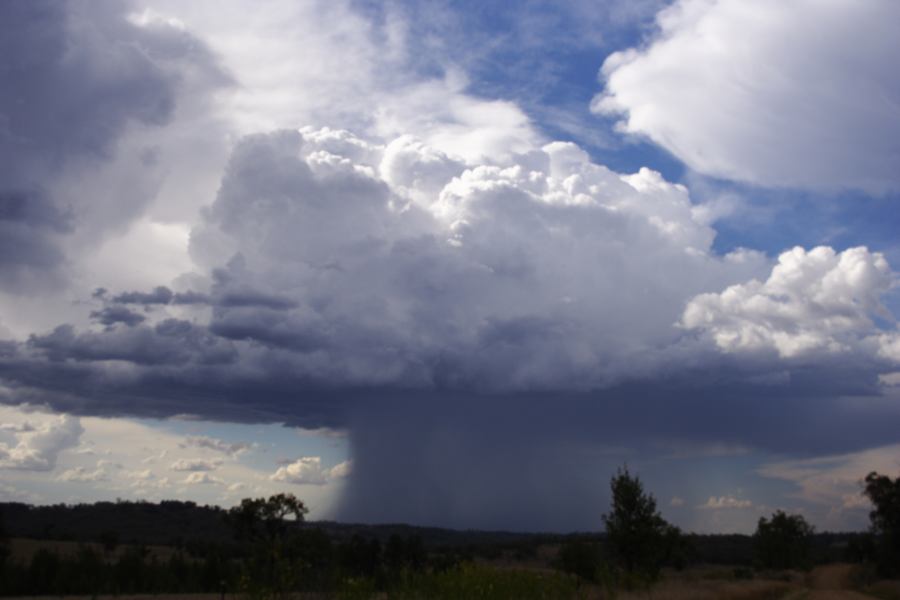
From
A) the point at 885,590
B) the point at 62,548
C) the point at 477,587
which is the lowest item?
the point at 885,590

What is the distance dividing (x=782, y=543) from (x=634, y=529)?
43.1 m

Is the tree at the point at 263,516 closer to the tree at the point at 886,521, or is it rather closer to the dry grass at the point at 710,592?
the dry grass at the point at 710,592

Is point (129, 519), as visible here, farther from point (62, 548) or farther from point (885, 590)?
point (885, 590)

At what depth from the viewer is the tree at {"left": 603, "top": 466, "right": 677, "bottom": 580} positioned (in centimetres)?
4228

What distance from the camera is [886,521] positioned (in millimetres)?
61469

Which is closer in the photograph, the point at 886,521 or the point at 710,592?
the point at 710,592

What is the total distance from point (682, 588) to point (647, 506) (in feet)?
28.8

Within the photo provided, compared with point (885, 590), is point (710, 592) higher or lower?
higher

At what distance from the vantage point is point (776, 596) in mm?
40969

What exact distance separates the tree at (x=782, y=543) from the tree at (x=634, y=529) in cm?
4025

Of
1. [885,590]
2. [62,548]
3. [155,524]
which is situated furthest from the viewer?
[155,524]

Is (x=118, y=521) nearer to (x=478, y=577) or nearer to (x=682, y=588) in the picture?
(x=682, y=588)

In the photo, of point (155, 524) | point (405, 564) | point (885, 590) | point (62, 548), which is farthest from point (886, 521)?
point (155, 524)

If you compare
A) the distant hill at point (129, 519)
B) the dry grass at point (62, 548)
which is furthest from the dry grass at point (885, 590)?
the distant hill at point (129, 519)
